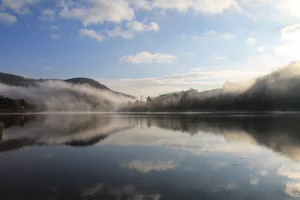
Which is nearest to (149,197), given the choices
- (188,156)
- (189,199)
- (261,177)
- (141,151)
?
(189,199)

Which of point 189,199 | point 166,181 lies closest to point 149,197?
point 189,199

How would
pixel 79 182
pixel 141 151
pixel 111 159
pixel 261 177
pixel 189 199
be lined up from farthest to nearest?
pixel 141 151
pixel 111 159
pixel 261 177
pixel 79 182
pixel 189 199

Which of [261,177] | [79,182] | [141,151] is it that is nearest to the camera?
[79,182]

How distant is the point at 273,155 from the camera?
2281 centimetres

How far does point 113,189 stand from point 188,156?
10.3 metres

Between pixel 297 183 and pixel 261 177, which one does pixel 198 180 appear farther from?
pixel 297 183

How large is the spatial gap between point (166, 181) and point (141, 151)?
10569 millimetres

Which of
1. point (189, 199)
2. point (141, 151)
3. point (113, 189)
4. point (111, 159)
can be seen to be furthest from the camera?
point (141, 151)

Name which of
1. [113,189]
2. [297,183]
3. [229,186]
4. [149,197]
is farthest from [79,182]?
[297,183]

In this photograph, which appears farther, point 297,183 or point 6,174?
point 6,174

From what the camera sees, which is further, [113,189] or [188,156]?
[188,156]

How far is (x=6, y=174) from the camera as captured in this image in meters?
16.3

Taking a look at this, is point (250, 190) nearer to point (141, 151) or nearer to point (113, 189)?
point (113, 189)

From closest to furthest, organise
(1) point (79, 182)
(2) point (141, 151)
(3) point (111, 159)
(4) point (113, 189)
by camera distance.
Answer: (4) point (113, 189)
(1) point (79, 182)
(3) point (111, 159)
(2) point (141, 151)
